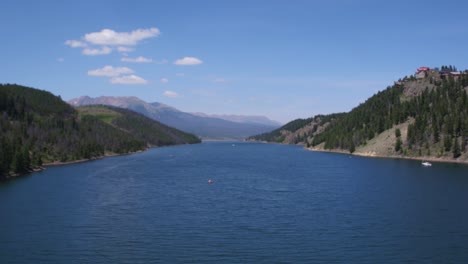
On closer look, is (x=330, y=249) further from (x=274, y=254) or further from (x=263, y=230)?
(x=263, y=230)

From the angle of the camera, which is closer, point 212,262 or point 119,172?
point 212,262

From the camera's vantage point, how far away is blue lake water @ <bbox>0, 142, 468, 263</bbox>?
52094 millimetres

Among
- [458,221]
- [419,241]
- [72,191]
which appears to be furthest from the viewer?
[72,191]

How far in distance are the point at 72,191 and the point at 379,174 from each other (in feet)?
286

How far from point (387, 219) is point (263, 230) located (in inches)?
835

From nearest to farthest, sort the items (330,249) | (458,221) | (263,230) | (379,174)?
1. (330,249)
2. (263,230)
3. (458,221)
4. (379,174)

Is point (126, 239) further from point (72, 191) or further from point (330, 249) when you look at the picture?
point (72, 191)

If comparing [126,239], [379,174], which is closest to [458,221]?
[126,239]

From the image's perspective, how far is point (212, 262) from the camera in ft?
160

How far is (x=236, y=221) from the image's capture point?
2694 inches

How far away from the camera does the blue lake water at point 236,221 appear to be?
171ft

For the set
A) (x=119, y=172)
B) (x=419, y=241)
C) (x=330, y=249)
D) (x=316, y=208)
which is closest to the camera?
(x=330, y=249)

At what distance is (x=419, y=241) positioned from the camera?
188 feet

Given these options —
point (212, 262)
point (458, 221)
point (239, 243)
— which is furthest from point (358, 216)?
point (212, 262)
